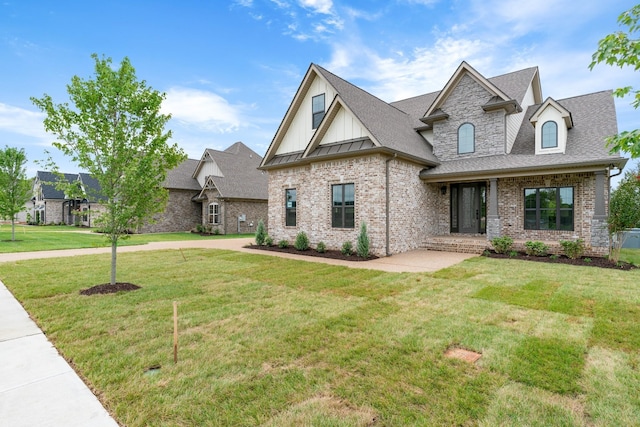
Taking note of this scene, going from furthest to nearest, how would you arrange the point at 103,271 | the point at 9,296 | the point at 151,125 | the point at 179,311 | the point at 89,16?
the point at 89,16
the point at 103,271
the point at 151,125
the point at 9,296
the point at 179,311

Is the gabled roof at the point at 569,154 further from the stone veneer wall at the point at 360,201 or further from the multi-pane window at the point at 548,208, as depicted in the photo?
the stone veneer wall at the point at 360,201

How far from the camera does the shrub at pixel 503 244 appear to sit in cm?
1191

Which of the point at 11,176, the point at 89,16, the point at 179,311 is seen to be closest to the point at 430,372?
the point at 179,311

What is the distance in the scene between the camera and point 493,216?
12.7 metres

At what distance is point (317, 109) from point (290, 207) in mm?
4892

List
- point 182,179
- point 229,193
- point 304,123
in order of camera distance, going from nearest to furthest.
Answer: point 304,123 < point 229,193 < point 182,179

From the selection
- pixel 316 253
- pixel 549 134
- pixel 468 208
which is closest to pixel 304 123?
pixel 316 253

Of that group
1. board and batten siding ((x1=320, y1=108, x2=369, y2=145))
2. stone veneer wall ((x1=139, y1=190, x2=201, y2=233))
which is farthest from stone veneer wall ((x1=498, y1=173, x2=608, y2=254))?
stone veneer wall ((x1=139, y1=190, x2=201, y2=233))

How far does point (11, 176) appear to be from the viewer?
18703 millimetres

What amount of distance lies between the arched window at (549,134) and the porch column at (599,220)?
84.5 inches

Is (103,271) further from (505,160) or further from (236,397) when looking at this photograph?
(505,160)

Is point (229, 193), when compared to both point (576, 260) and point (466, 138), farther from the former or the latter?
point (576, 260)

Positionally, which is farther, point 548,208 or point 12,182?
point 12,182

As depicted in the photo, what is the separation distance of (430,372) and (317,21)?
15.8 m
